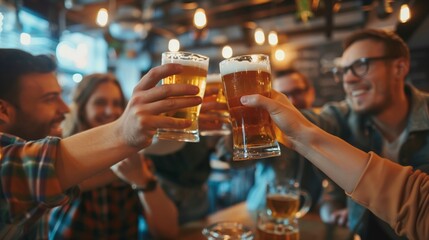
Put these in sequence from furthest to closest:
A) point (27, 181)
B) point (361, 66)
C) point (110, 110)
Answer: point (110, 110), point (361, 66), point (27, 181)

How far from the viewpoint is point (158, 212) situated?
1.67m

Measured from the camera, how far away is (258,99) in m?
0.85

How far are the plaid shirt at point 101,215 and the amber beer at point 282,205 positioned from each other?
88 cm

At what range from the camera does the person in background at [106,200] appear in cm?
152

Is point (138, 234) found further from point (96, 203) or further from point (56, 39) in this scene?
point (56, 39)

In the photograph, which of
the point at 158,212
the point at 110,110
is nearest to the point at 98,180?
the point at 158,212

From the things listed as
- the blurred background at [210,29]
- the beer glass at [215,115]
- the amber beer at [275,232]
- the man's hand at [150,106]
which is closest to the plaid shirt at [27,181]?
the man's hand at [150,106]

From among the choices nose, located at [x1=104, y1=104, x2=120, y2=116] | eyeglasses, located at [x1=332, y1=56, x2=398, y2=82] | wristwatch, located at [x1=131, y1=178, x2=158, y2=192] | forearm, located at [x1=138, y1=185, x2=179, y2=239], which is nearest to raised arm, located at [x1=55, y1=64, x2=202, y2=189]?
wristwatch, located at [x1=131, y1=178, x2=158, y2=192]

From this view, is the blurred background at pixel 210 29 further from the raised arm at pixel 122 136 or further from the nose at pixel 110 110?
the raised arm at pixel 122 136

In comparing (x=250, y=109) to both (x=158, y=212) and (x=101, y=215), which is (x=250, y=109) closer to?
(x=158, y=212)

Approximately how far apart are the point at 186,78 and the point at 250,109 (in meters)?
0.22

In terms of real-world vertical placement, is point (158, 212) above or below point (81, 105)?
below

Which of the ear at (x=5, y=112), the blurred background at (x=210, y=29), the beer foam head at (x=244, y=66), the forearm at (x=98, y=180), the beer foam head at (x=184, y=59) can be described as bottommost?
the forearm at (x=98, y=180)

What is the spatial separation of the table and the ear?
Answer: 0.86 meters
